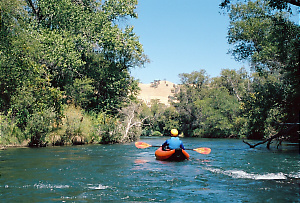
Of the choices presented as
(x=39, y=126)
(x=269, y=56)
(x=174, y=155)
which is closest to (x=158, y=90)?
(x=269, y=56)

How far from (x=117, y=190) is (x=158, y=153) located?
732 cm

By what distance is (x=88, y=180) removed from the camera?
10.3 m


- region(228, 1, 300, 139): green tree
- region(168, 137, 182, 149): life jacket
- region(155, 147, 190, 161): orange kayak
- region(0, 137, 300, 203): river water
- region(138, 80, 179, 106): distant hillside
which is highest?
region(138, 80, 179, 106): distant hillside

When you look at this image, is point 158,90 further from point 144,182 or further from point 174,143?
point 144,182

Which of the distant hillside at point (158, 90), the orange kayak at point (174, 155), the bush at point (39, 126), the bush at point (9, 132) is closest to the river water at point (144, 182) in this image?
the orange kayak at point (174, 155)

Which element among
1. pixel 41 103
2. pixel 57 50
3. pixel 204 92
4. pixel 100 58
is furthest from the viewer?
pixel 204 92

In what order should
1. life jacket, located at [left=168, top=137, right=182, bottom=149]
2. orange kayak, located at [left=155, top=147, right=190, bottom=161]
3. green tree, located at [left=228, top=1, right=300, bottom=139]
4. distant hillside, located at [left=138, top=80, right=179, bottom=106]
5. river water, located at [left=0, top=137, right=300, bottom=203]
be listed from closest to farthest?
river water, located at [left=0, top=137, right=300, bottom=203] → orange kayak, located at [left=155, top=147, right=190, bottom=161] → life jacket, located at [left=168, top=137, right=182, bottom=149] → green tree, located at [left=228, top=1, right=300, bottom=139] → distant hillside, located at [left=138, top=80, right=179, bottom=106]

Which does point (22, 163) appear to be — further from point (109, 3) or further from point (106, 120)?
point (109, 3)

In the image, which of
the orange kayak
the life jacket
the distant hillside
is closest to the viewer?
the orange kayak

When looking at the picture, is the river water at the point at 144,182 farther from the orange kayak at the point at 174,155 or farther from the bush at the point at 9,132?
the bush at the point at 9,132

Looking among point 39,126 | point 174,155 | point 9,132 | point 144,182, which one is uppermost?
point 39,126

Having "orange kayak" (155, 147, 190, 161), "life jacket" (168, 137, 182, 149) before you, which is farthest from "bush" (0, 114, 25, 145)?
"life jacket" (168, 137, 182, 149)

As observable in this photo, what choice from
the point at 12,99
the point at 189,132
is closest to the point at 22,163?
the point at 12,99

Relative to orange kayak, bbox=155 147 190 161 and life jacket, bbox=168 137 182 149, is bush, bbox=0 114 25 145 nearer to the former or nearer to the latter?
orange kayak, bbox=155 147 190 161
